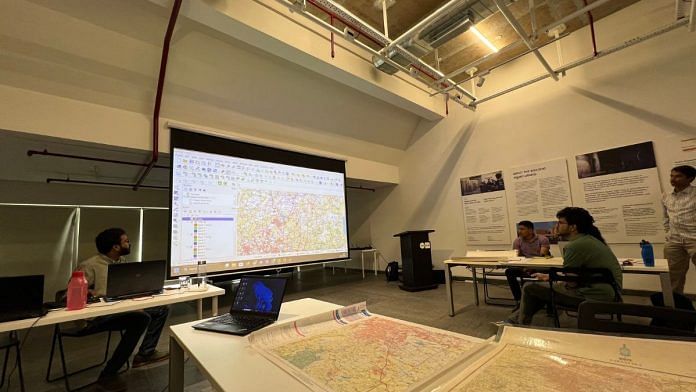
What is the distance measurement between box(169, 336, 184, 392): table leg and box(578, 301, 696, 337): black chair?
165 centimetres

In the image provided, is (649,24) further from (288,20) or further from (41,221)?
(41,221)

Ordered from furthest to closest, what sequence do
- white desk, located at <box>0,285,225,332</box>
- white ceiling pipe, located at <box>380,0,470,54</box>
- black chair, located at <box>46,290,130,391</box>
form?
1. white ceiling pipe, located at <box>380,0,470,54</box>
2. black chair, located at <box>46,290,130,391</box>
3. white desk, located at <box>0,285,225,332</box>

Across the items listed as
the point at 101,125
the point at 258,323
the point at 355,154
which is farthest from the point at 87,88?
the point at 355,154

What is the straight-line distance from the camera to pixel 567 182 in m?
3.90

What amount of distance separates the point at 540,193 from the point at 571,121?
43.5 inches

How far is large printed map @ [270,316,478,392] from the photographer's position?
0.65m

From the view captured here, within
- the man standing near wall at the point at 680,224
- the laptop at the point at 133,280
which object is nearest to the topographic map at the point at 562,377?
the laptop at the point at 133,280

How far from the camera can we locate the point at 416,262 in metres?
4.50

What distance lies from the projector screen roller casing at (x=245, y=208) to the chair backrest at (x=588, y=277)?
2578 millimetres

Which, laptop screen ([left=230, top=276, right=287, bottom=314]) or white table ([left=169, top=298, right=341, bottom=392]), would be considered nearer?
white table ([left=169, top=298, right=341, bottom=392])

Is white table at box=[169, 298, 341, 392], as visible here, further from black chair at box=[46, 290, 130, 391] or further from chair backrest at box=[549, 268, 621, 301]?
chair backrest at box=[549, 268, 621, 301]

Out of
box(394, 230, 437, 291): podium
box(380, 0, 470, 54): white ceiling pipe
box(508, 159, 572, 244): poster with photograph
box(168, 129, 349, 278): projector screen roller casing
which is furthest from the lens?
box(394, 230, 437, 291): podium

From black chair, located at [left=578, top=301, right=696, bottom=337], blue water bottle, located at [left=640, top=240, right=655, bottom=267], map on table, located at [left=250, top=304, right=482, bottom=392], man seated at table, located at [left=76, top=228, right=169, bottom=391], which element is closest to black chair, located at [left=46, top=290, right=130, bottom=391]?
man seated at table, located at [left=76, top=228, right=169, bottom=391]

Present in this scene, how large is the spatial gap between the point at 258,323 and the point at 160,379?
1.56m
